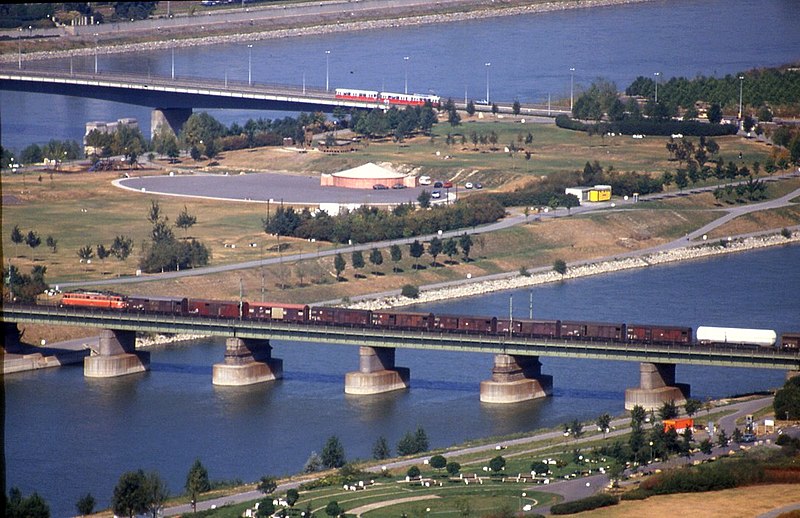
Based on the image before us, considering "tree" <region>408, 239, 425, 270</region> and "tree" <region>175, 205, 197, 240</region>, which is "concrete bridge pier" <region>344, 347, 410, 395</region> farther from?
"tree" <region>175, 205, 197, 240</region>

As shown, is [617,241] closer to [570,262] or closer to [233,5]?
[570,262]

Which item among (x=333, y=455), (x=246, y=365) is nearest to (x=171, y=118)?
(x=246, y=365)

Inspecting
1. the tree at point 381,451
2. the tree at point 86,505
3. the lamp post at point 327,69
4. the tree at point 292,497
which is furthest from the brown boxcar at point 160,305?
the lamp post at point 327,69

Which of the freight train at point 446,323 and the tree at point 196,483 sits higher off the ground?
the freight train at point 446,323

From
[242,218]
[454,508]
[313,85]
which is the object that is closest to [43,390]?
[454,508]

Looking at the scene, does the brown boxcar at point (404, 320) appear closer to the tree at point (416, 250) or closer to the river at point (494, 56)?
the tree at point (416, 250)

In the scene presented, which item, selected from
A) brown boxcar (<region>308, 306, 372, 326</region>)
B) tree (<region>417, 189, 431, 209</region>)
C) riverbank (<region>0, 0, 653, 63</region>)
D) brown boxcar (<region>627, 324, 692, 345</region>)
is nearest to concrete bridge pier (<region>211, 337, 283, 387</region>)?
brown boxcar (<region>308, 306, 372, 326</region>)
